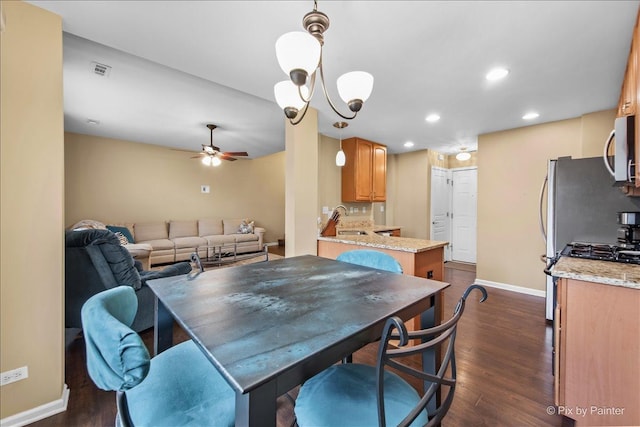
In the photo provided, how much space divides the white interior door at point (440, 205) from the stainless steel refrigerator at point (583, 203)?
273cm

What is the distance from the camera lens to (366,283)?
1.36 m

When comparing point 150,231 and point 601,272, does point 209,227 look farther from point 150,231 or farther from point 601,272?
point 601,272

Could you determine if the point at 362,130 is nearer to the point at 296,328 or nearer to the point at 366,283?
the point at 366,283

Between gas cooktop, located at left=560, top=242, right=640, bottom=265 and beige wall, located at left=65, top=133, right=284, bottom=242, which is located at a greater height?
beige wall, located at left=65, top=133, right=284, bottom=242

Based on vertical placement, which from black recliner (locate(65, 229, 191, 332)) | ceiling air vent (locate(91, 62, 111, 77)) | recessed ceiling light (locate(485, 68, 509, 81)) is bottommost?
black recliner (locate(65, 229, 191, 332))

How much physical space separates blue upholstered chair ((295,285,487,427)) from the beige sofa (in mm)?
4778

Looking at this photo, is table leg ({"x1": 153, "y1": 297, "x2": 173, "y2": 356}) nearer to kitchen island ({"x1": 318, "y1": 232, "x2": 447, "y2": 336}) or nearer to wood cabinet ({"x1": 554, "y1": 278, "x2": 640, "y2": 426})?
kitchen island ({"x1": 318, "y1": 232, "x2": 447, "y2": 336})

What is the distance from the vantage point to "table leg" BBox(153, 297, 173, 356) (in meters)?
1.30

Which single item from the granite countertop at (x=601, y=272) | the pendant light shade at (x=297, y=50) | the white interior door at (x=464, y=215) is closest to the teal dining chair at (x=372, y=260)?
the granite countertop at (x=601, y=272)

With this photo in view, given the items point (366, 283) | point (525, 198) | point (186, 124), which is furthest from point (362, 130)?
point (366, 283)

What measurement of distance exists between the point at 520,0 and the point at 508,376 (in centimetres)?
246

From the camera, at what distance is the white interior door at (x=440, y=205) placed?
541cm

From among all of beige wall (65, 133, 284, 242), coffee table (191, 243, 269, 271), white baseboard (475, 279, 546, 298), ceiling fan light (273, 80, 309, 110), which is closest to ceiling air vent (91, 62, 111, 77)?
ceiling fan light (273, 80, 309, 110)

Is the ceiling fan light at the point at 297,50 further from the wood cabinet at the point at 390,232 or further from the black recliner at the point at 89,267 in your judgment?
the wood cabinet at the point at 390,232
